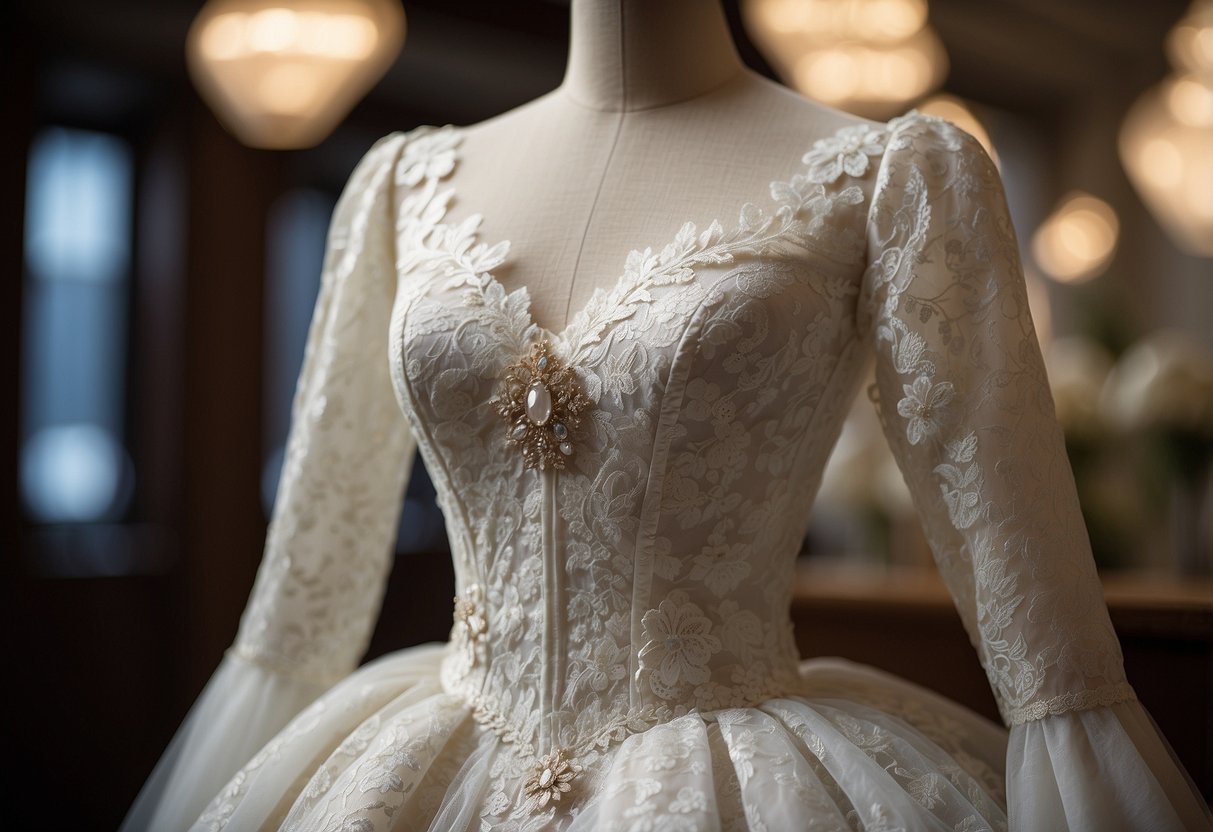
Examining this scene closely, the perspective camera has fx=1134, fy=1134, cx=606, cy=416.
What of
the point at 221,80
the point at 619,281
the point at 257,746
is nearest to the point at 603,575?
the point at 619,281

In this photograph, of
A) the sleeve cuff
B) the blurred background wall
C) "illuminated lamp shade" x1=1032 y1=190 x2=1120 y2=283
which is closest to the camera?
the sleeve cuff

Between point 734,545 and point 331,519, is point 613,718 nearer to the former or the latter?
point 734,545

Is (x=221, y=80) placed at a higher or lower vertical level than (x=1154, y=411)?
higher

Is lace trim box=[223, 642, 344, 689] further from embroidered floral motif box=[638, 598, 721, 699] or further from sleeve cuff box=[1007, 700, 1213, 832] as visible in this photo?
sleeve cuff box=[1007, 700, 1213, 832]

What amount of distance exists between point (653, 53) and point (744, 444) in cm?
49

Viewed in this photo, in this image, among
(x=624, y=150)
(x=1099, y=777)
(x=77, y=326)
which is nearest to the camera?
(x=1099, y=777)

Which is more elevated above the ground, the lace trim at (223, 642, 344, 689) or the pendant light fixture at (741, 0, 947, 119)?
the pendant light fixture at (741, 0, 947, 119)

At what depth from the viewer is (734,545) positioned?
1.14 metres

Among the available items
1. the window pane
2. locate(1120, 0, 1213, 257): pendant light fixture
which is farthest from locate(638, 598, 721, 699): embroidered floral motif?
the window pane

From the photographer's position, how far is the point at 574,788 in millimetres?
1039

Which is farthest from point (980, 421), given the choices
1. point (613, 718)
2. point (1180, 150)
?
point (1180, 150)

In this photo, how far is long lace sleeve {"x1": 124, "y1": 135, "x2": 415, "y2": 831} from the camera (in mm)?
1366

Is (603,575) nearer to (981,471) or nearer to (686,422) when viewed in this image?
(686,422)

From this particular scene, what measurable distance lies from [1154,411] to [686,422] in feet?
8.27
